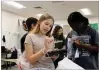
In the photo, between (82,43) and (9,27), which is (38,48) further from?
(9,27)

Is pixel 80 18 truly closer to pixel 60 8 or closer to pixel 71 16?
pixel 71 16

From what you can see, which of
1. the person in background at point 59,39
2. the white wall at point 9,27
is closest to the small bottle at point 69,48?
the person in background at point 59,39

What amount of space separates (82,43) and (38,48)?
1.02 ft

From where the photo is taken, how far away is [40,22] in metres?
0.97

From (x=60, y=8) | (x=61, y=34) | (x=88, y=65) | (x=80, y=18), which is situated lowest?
(x=88, y=65)

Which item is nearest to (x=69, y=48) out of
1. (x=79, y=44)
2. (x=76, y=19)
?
(x=79, y=44)

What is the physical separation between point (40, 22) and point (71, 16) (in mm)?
279

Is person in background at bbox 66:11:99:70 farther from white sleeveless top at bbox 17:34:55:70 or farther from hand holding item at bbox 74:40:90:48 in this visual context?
white sleeveless top at bbox 17:34:55:70

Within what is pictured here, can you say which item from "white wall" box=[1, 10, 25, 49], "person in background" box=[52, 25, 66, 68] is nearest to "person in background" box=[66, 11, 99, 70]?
"person in background" box=[52, 25, 66, 68]

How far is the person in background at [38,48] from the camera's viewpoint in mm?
897

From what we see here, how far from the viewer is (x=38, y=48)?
3.04 feet

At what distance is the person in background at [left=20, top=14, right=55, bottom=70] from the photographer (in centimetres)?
90

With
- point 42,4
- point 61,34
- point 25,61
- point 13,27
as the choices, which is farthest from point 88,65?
point 13,27

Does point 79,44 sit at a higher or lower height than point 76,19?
lower
